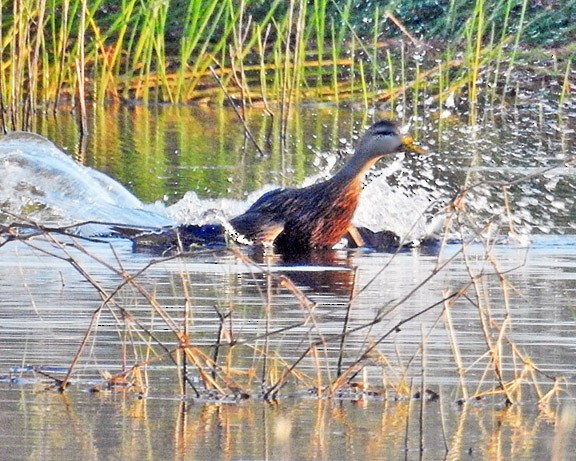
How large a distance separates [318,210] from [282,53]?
906 cm

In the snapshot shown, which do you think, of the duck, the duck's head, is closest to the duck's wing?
the duck

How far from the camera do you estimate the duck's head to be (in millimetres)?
9516

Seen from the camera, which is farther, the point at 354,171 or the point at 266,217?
the point at 354,171

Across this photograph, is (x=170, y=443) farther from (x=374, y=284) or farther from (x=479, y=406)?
(x=374, y=284)

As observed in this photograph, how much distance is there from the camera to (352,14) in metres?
19.5

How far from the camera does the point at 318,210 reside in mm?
9328

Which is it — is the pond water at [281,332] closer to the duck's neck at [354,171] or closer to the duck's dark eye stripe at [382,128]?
the duck's neck at [354,171]

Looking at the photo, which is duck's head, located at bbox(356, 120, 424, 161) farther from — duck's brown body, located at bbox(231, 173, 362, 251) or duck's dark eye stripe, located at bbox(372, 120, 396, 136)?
duck's brown body, located at bbox(231, 173, 362, 251)

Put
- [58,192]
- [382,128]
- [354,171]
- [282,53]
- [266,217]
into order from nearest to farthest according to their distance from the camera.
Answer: [266,217] → [382,128] → [354,171] → [58,192] → [282,53]

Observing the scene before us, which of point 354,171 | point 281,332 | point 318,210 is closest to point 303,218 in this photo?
point 318,210

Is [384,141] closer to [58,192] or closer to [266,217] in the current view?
[266,217]

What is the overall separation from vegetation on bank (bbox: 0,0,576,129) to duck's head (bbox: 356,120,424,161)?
5.82 metres

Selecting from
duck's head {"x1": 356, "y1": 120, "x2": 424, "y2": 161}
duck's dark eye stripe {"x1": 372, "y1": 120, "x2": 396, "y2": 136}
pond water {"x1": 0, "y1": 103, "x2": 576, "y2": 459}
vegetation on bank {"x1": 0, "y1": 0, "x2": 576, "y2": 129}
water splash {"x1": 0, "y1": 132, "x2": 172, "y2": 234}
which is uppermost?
vegetation on bank {"x1": 0, "y1": 0, "x2": 576, "y2": 129}

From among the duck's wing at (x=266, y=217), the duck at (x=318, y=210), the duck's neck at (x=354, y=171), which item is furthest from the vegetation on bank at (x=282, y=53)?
the duck's wing at (x=266, y=217)
